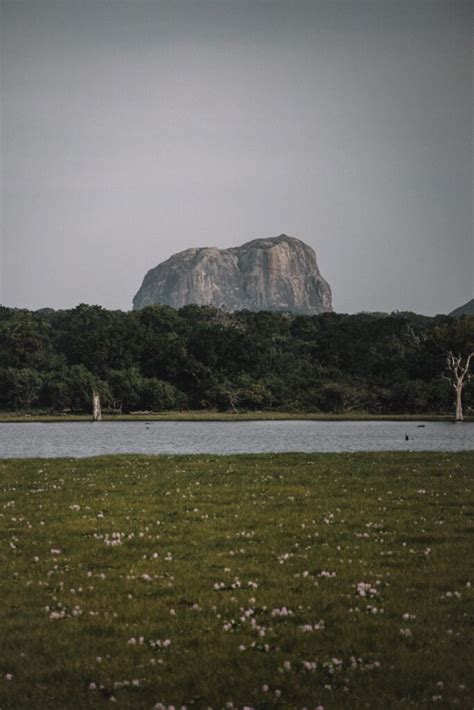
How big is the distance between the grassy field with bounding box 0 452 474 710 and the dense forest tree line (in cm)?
10112

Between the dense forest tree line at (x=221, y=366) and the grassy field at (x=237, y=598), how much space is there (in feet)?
332

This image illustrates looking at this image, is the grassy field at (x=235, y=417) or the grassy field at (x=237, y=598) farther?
the grassy field at (x=235, y=417)

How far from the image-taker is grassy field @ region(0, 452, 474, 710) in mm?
9766

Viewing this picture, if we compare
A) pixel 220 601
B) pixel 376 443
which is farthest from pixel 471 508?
pixel 376 443

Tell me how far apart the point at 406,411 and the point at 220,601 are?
117 metres

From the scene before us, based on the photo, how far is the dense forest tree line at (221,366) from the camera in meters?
133

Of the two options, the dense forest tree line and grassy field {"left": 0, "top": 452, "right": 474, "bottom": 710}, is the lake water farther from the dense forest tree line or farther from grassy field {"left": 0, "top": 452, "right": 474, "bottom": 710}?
the dense forest tree line

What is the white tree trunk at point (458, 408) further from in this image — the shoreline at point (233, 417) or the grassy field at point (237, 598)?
the grassy field at point (237, 598)

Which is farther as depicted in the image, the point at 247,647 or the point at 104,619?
the point at 104,619

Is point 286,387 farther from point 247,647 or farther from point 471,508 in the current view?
point 247,647

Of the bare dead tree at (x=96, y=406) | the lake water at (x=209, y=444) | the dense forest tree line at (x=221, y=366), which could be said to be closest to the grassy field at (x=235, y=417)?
the bare dead tree at (x=96, y=406)

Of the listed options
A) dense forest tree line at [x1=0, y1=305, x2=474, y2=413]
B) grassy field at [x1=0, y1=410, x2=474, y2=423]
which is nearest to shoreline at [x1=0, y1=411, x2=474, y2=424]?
grassy field at [x1=0, y1=410, x2=474, y2=423]

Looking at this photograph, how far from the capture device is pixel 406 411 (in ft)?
414

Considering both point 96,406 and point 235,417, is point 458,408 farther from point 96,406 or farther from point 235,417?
point 96,406
